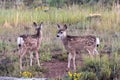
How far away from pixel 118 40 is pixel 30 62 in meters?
2.96

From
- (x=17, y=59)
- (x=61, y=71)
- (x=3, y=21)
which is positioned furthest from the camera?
(x=3, y=21)

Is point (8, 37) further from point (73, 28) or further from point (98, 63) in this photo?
point (98, 63)

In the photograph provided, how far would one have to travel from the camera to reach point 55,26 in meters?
16.4

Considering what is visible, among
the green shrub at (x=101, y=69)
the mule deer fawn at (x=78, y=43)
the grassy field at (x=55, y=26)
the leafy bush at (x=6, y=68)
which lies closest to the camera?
the green shrub at (x=101, y=69)

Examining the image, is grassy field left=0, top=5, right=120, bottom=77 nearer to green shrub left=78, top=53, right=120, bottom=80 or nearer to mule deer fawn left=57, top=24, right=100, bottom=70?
mule deer fawn left=57, top=24, right=100, bottom=70

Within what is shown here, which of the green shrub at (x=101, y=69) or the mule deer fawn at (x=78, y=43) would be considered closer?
the green shrub at (x=101, y=69)

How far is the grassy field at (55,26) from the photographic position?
1284 cm

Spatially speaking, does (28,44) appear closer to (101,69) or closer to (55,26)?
(101,69)

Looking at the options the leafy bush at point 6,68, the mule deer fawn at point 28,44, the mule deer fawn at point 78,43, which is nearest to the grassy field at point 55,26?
the leafy bush at point 6,68

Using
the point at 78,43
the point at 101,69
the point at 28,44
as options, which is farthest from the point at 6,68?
the point at 101,69

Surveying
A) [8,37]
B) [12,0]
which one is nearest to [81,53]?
[8,37]

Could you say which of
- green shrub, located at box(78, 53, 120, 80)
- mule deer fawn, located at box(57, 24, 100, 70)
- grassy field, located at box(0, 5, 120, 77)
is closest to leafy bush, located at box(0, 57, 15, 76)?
grassy field, located at box(0, 5, 120, 77)

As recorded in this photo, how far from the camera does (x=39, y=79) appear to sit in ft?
31.3

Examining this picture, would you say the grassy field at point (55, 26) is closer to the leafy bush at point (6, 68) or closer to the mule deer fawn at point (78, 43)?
the leafy bush at point (6, 68)
